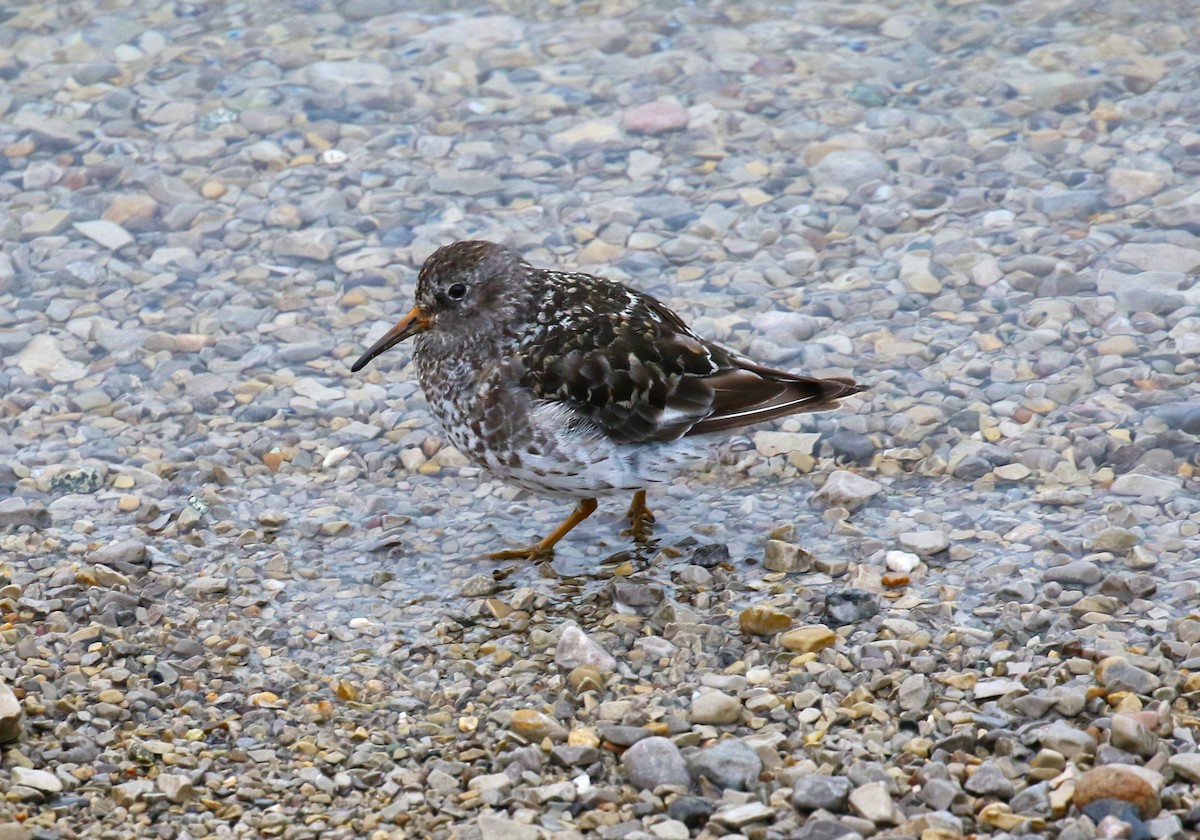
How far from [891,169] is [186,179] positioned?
451 cm

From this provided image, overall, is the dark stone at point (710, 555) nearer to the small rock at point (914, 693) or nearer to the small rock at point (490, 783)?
the small rock at point (914, 693)

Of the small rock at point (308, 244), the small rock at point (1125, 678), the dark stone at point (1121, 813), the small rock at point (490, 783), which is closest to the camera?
the dark stone at point (1121, 813)

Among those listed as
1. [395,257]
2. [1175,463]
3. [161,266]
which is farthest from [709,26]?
[1175,463]

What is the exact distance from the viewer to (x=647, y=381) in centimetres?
578

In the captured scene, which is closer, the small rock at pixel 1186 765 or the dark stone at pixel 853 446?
the small rock at pixel 1186 765

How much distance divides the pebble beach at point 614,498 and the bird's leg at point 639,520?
138 millimetres

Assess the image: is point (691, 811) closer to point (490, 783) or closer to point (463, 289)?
point (490, 783)

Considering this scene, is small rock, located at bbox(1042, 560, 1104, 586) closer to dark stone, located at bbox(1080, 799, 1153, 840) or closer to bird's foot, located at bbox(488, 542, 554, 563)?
dark stone, located at bbox(1080, 799, 1153, 840)

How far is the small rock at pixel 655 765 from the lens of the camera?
4.38 meters

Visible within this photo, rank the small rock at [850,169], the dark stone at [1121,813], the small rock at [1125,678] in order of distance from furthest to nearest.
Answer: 1. the small rock at [850,169]
2. the small rock at [1125,678]
3. the dark stone at [1121,813]

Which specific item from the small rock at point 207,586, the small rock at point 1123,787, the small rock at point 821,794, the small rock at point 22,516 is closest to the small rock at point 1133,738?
the small rock at point 1123,787

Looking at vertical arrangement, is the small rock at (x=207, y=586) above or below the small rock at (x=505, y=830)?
below

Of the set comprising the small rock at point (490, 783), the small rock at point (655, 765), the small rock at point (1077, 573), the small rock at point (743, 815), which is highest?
the small rock at point (743, 815)

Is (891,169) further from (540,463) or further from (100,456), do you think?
(100,456)
